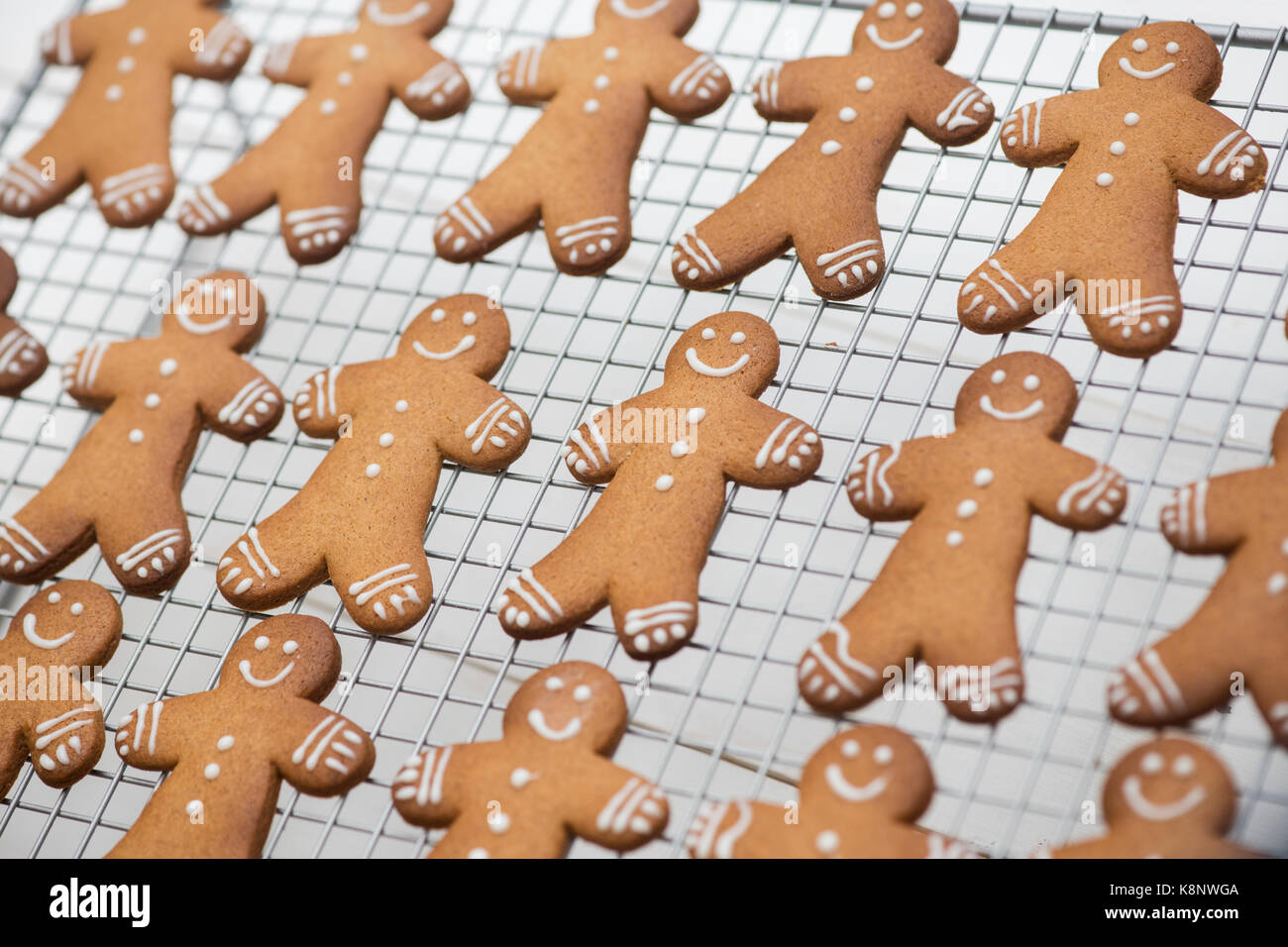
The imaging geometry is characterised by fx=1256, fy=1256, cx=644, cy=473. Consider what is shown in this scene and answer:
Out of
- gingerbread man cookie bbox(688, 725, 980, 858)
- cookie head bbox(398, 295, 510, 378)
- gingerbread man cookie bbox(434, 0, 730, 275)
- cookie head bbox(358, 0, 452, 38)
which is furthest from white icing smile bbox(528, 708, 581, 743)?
cookie head bbox(358, 0, 452, 38)

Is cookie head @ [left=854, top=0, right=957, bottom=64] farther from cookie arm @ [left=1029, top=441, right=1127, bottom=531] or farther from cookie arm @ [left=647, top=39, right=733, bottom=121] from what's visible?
cookie arm @ [left=1029, top=441, right=1127, bottom=531]

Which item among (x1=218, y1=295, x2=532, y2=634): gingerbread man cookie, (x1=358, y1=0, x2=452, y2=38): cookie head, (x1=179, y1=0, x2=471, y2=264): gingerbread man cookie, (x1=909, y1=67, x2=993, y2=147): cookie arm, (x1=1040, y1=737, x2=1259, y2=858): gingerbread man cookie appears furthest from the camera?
(x1=358, y1=0, x2=452, y2=38): cookie head

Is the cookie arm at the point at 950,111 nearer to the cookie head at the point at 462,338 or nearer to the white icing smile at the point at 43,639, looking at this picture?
the cookie head at the point at 462,338

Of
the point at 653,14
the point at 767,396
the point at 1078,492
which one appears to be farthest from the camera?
the point at 653,14

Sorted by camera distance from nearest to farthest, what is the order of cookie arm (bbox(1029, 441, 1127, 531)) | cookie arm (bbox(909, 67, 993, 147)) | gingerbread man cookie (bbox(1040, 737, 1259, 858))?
gingerbread man cookie (bbox(1040, 737, 1259, 858))
cookie arm (bbox(1029, 441, 1127, 531))
cookie arm (bbox(909, 67, 993, 147))

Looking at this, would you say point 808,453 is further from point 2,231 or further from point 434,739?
point 2,231

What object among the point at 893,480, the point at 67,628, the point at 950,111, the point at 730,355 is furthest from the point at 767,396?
the point at 67,628

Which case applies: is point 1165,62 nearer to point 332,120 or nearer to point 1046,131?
point 1046,131
